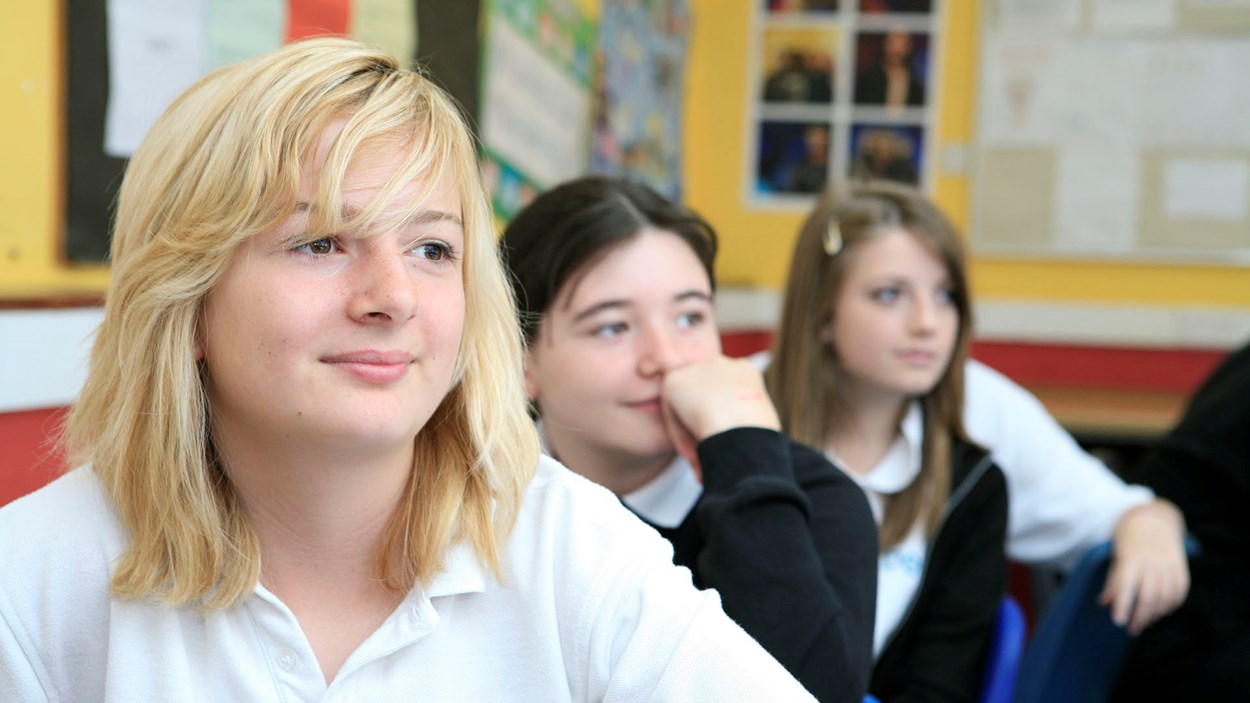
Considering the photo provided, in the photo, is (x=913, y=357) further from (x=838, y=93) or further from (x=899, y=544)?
(x=838, y=93)

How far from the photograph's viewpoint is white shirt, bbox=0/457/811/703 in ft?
3.15

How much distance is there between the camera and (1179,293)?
430cm

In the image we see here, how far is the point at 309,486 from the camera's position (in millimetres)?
1018

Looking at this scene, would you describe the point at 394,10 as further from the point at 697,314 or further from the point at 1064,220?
the point at 1064,220

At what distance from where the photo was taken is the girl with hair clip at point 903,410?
1.76 meters

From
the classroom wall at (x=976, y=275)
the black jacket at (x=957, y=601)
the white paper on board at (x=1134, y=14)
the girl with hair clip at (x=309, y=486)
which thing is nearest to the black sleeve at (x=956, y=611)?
the black jacket at (x=957, y=601)

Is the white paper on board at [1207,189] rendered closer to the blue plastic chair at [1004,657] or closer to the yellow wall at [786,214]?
the yellow wall at [786,214]

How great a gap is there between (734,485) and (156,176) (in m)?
0.65

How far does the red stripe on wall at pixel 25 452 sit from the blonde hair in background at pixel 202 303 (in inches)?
20.0

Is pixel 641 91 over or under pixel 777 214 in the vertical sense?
over

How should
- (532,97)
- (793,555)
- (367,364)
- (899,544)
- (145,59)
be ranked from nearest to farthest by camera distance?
1. (367,364)
2. (793,555)
3. (145,59)
4. (899,544)
5. (532,97)

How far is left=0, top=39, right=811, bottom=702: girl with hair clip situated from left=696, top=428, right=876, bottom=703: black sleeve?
0.65ft

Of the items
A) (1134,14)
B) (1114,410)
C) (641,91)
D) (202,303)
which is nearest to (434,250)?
(202,303)

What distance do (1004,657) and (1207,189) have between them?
10.2 feet
